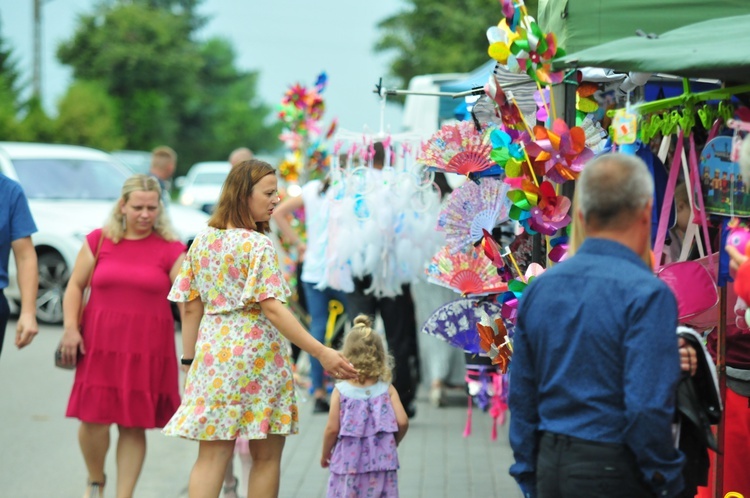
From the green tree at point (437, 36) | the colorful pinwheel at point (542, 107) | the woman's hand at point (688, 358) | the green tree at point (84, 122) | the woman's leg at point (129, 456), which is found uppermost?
the green tree at point (437, 36)

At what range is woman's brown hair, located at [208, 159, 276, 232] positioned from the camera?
518 centimetres

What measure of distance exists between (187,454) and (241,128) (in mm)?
68808

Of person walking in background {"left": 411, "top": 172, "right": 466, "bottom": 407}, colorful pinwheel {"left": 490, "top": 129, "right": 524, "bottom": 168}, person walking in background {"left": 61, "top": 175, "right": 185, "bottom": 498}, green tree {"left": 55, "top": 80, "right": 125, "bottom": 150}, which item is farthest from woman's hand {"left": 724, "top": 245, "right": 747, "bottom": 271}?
green tree {"left": 55, "top": 80, "right": 125, "bottom": 150}

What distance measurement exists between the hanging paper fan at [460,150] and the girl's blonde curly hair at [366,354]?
966mm

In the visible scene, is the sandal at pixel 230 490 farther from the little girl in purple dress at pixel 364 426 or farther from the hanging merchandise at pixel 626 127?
the hanging merchandise at pixel 626 127

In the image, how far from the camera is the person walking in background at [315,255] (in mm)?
8562

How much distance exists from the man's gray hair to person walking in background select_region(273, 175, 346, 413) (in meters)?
4.94

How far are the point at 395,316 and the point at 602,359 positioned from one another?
5.09 m

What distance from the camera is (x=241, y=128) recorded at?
7594cm

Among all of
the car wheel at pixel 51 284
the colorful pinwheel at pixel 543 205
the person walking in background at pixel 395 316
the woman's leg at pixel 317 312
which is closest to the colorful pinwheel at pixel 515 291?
the colorful pinwheel at pixel 543 205

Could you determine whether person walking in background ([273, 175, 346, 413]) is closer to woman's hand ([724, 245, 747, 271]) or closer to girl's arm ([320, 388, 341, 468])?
girl's arm ([320, 388, 341, 468])

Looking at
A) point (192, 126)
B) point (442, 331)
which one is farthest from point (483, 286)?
point (192, 126)

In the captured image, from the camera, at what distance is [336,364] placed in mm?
4984

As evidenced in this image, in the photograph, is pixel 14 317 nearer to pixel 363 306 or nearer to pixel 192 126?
pixel 363 306
